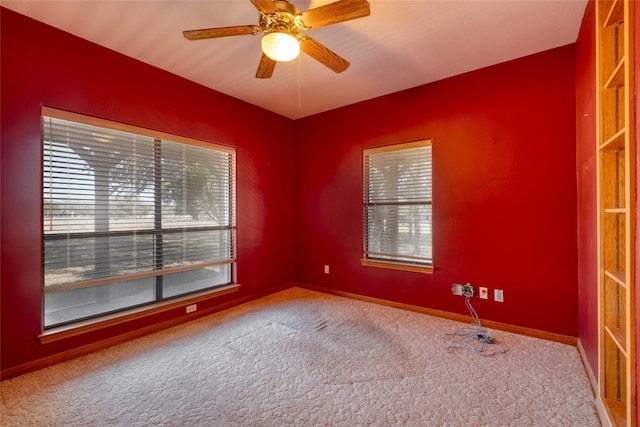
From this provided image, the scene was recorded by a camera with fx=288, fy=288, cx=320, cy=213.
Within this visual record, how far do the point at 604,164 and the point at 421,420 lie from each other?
1758mm

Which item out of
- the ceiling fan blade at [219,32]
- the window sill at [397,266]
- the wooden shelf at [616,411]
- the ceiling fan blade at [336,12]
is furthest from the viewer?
the window sill at [397,266]

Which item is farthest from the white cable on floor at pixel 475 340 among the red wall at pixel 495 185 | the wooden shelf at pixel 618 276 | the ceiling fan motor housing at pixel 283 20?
the ceiling fan motor housing at pixel 283 20

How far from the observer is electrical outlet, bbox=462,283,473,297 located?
302 cm

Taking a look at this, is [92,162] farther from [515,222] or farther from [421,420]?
[515,222]

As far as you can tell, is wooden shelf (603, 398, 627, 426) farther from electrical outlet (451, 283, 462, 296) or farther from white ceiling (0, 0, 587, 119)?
white ceiling (0, 0, 587, 119)

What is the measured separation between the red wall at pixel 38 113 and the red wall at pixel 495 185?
182 centimetres

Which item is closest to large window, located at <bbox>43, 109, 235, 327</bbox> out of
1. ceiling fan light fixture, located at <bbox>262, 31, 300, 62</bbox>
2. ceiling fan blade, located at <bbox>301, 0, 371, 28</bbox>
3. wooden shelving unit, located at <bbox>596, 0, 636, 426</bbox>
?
ceiling fan light fixture, located at <bbox>262, 31, 300, 62</bbox>

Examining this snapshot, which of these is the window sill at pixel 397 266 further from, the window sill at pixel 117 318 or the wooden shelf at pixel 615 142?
the wooden shelf at pixel 615 142

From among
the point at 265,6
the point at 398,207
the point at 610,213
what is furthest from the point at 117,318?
the point at 610,213

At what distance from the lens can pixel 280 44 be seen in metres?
1.77

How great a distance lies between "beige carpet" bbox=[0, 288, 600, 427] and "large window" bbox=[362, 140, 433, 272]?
0.91m

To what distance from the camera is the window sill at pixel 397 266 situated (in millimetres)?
3312

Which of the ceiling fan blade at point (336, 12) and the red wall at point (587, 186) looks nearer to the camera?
the ceiling fan blade at point (336, 12)

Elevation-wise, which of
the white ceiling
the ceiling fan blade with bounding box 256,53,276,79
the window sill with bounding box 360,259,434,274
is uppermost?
the white ceiling
